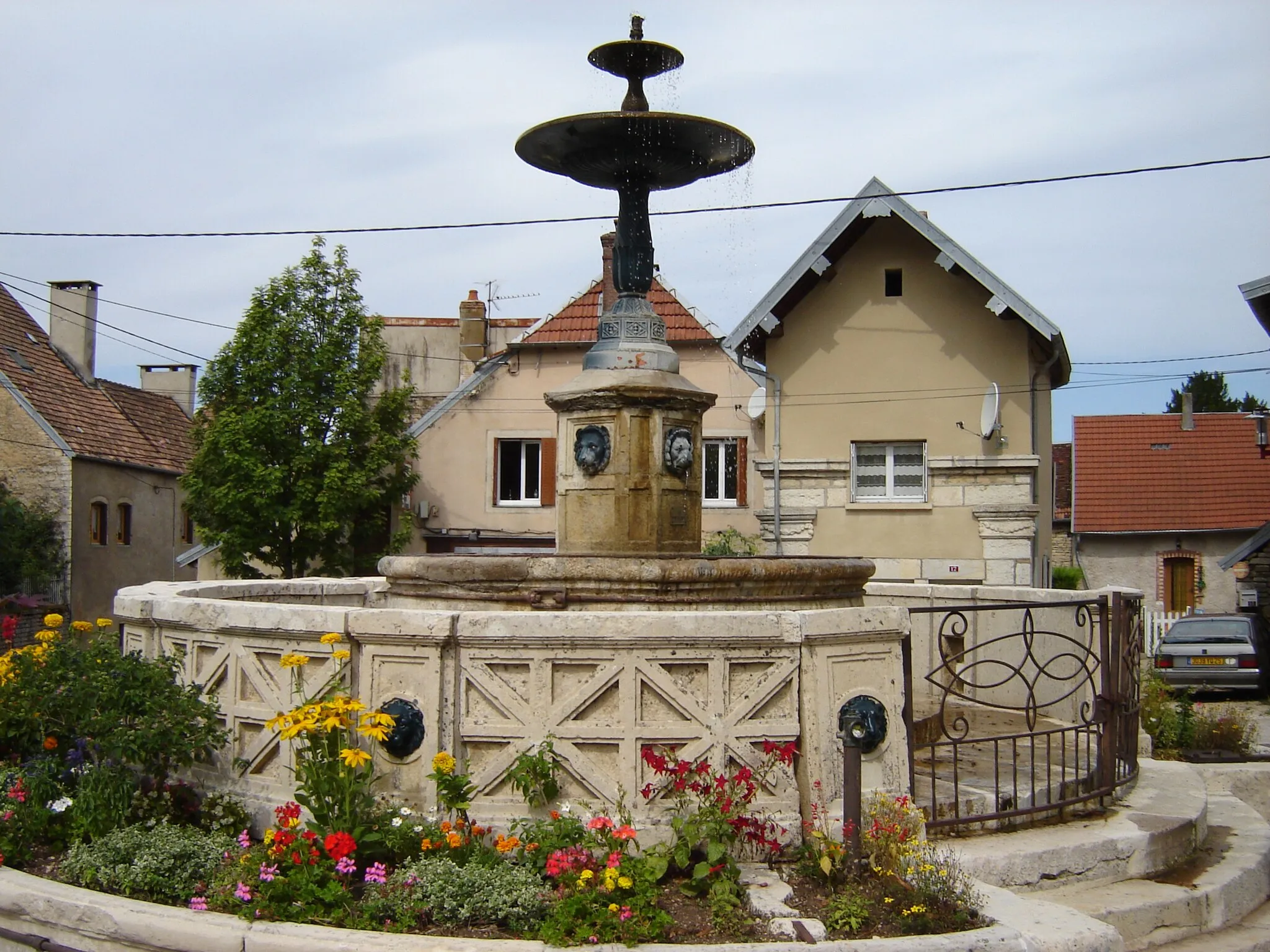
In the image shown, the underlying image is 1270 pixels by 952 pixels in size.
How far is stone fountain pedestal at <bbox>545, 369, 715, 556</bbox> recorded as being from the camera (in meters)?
10.4

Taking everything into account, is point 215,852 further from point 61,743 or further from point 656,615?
point 656,615

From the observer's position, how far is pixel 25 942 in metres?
5.56

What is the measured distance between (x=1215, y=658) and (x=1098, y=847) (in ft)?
54.4

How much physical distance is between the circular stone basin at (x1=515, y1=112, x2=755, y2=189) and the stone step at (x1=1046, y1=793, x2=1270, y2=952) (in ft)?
21.6

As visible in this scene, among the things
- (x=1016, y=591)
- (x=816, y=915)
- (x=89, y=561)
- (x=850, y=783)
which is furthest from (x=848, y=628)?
(x=89, y=561)

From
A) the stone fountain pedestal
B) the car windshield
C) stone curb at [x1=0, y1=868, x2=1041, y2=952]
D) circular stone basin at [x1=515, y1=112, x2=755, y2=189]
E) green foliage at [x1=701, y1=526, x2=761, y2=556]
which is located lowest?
the car windshield

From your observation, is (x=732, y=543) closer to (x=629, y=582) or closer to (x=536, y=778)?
(x=629, y=582)

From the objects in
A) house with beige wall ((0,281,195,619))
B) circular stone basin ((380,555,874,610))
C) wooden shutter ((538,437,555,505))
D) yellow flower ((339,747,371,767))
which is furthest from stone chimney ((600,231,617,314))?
yellow flower ((339,747,371,767))

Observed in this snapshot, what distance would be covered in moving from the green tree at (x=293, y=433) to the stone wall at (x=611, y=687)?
60.2ft

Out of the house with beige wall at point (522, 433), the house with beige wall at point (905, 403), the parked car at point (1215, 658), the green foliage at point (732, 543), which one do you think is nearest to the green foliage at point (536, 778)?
the house with beige wall at point (905, 403)

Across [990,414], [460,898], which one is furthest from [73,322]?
[460,898]

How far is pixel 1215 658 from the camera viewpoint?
21422 millimetres

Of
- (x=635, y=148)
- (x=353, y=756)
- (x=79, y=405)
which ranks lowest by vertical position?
(x=353, y=756)

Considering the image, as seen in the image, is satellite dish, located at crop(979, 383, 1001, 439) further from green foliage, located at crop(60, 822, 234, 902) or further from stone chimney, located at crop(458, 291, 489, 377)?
green foliage, located at crop(60, 822, 234, 902)
